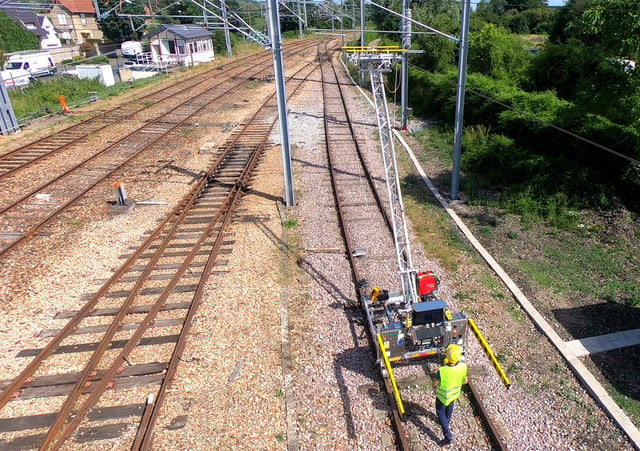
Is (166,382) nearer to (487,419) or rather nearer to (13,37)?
(487,419)

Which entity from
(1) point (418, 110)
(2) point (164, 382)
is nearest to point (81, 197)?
(2) point (164, 382)

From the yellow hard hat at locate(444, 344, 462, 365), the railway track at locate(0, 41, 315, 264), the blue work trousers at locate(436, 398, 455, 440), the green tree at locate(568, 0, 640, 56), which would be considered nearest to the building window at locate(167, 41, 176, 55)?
the railway track at locate(0, 41, 315, 264)

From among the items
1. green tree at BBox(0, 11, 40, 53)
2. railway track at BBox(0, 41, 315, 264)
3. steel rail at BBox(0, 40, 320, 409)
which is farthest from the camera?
green tree at BBox(0, 11, 40, 53)

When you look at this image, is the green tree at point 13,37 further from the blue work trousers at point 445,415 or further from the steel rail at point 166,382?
the blue work trousers at point 445,415

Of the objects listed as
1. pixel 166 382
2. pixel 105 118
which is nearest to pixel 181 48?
pixel 105 118

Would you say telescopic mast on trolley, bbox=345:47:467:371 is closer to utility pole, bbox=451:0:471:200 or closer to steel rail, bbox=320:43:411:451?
steel rail, bbox=320:43:411:451

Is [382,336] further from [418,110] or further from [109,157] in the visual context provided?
[418,110]
